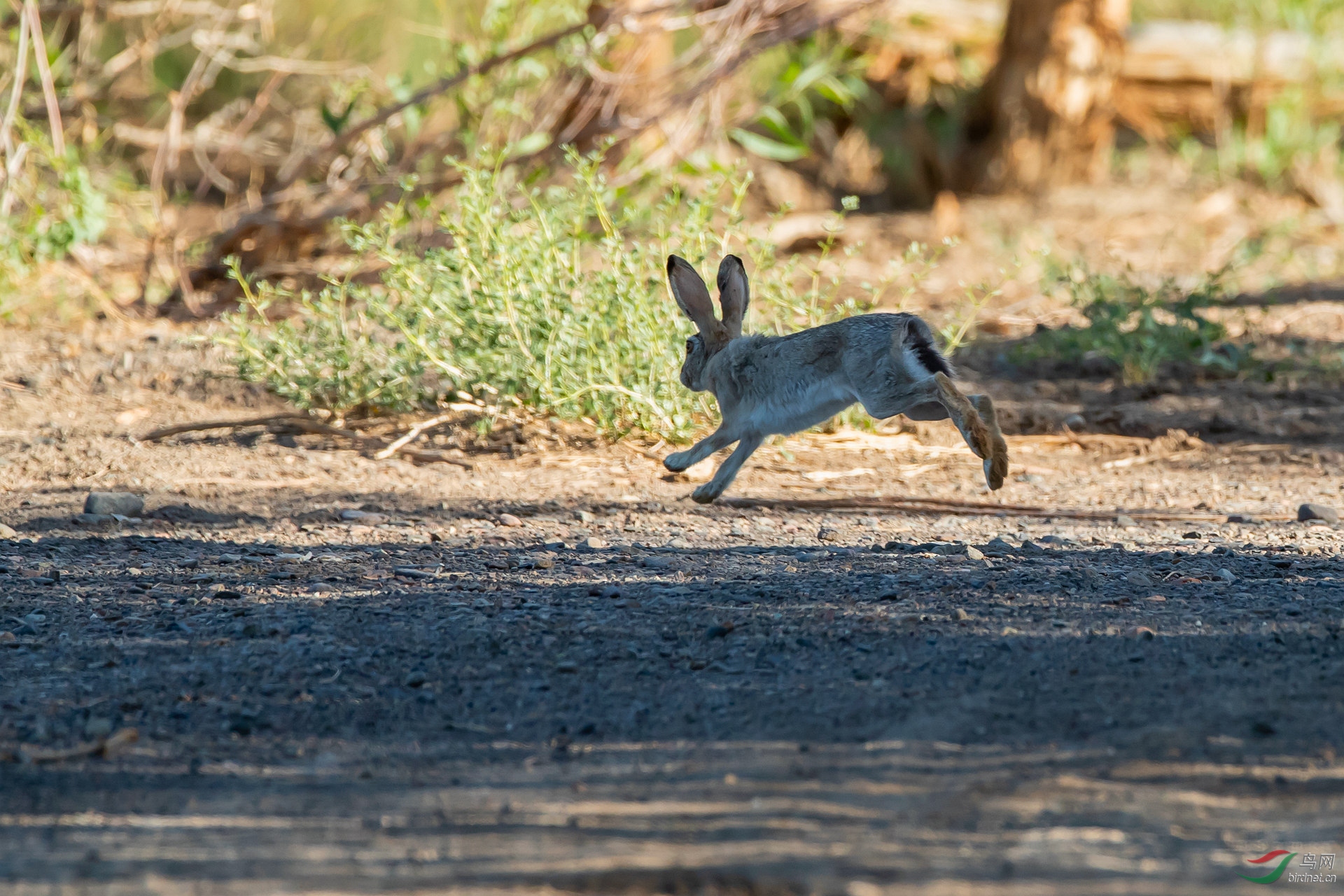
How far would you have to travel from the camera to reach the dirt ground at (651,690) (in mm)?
2242

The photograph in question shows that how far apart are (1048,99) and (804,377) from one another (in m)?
7.55

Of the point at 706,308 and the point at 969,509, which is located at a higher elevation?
the point at 706,308

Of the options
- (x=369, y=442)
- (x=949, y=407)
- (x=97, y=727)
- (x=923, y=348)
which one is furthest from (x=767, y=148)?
(x=97, y=727)

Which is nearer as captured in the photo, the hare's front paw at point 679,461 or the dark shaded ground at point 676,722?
the dark shaded ground at point 676,722

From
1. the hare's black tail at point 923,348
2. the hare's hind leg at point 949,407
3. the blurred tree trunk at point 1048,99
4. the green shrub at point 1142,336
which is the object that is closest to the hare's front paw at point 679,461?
the hare's hind leg at point 949,407

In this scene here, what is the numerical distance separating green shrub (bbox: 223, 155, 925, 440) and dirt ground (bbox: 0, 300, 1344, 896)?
1.91ft

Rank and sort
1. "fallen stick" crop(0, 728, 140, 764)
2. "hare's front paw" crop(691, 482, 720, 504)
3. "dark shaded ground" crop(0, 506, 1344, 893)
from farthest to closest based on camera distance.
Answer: "hare's front paw" crop(691, 482, 720, 504) → "fallen stick" crop(0, 728, 140, 764) → "dark shaded ground" crop(0, 506, 1344, 893)

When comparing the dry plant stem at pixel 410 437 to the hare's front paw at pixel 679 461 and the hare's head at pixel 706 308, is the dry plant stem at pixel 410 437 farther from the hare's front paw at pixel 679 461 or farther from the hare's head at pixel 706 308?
the hare's front paw at pixel 679 461

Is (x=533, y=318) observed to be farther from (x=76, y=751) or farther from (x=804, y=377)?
(x=76, y=751)

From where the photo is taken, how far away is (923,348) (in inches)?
156

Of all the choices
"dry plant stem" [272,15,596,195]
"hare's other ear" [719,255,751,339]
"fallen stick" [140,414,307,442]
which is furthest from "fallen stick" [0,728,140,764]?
"dry plant stem" [272,15,596,195]

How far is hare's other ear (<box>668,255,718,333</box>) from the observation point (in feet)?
14.4

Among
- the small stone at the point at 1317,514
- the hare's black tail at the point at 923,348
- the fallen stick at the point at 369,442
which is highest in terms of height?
the hare's black tail at the point at 923,348

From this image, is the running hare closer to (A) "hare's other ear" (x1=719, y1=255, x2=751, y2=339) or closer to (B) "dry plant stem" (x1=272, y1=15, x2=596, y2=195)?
(A) "hare's other ear" (x1=719, y1=255, x2=751, y2=339)
